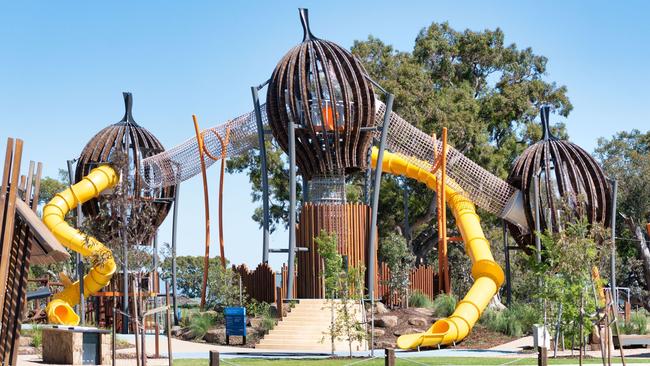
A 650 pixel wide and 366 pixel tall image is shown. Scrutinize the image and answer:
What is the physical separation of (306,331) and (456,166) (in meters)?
8.85

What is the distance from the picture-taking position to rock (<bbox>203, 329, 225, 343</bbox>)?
1255 inches

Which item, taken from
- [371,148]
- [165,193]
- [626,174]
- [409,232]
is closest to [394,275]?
[371,148]

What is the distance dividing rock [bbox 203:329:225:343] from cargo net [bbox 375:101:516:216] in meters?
8.44

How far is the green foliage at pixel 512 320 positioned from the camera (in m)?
31.6

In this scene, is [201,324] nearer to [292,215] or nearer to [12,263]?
[292,215]

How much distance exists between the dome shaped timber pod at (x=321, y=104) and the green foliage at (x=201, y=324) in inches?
223

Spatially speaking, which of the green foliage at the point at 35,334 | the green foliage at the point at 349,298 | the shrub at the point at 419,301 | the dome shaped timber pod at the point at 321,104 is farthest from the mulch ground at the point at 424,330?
the green foliage at the point at 35,334

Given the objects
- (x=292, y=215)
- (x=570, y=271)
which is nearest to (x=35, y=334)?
(x=292, y=215)

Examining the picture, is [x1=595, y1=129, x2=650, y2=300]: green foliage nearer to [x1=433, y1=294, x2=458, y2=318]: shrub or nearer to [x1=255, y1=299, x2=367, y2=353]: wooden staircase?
[x1=433, y1=294, x2=458, y2=318]: shrub

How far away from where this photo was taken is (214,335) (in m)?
32.1

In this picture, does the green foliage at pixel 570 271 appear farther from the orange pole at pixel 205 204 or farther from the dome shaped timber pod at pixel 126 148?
the dome shaped timber pod at pixel 126 148

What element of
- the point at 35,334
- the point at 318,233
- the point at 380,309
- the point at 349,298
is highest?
the point at 318,233

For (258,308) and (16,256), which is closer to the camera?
(16,256)

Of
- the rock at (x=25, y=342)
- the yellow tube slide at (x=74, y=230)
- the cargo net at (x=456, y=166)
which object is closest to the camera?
the rock at (x=25, y=342)
